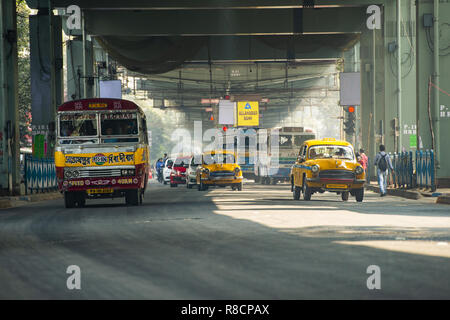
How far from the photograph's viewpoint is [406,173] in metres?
30.7

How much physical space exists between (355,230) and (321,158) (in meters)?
12.0

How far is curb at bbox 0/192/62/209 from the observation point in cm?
2595

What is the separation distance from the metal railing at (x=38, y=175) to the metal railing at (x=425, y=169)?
14107 mm

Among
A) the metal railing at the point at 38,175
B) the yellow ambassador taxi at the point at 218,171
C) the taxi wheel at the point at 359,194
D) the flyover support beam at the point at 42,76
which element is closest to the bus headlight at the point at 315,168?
the taxi wheel at the point at 359,194

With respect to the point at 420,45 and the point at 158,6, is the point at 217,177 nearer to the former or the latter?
the point at 158,6

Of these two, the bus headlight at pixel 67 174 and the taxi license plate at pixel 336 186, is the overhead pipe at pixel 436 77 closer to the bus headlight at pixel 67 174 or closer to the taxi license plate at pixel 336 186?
the taxi license plate at pixel 336 186

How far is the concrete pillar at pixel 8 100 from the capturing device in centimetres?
2902

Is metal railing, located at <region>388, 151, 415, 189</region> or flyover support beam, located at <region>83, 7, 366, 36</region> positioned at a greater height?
flyover support beam, located at <region>83, 7, 366, 36</region>

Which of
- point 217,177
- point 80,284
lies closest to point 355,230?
point 80,284

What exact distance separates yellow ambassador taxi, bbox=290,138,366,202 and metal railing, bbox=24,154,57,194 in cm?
1038

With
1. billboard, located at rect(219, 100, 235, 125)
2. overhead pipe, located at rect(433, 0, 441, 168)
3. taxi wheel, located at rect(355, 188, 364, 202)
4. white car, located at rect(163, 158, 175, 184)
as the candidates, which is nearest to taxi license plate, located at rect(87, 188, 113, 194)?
taxi wheel, located at rect(355, 188, 364, 202)

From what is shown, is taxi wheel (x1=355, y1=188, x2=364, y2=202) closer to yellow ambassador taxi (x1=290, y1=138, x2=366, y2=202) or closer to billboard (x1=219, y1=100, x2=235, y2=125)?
yellow ambassador taxi (x1=290, y1=138, x2=366, y2=202)

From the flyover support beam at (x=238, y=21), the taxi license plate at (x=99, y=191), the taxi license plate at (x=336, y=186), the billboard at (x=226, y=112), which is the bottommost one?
the taxi license plate at (x=336, y=186)

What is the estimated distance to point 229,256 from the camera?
10.6m
